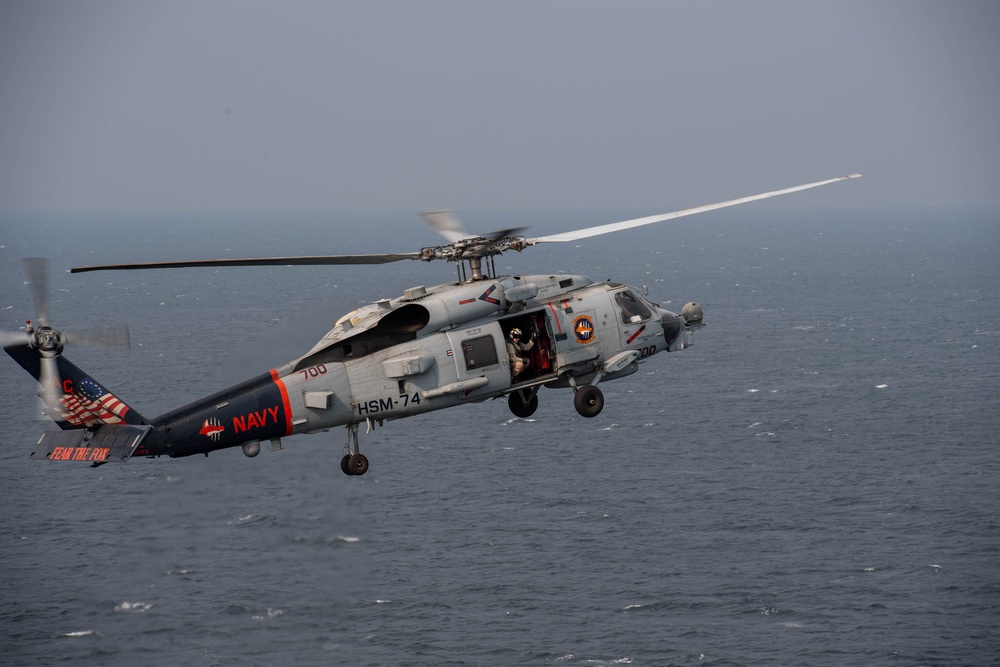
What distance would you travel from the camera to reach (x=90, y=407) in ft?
116

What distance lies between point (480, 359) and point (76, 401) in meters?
12.4

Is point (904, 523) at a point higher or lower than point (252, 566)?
lower

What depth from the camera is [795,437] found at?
126562mm

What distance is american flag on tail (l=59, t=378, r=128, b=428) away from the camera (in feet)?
115

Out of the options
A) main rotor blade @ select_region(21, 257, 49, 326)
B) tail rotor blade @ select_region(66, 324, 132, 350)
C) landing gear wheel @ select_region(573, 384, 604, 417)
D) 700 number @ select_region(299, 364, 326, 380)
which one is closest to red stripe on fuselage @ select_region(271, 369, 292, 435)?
700 number @ select_region(299, 364, 326, 380)

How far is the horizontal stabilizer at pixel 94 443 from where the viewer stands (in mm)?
34500

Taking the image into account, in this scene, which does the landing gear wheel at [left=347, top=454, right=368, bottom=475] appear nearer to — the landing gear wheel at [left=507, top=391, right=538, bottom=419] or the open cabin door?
the open cabin door

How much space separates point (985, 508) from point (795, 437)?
2165cm

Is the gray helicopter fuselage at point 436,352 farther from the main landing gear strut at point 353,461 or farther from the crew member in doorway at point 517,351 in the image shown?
the main landing gear strut at point 353,461

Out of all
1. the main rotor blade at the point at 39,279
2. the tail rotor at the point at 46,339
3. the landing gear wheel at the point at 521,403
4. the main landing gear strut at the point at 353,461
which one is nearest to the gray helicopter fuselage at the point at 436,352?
the main landing gear strut at the point at 353,461

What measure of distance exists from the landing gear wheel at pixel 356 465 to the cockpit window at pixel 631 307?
33.9 feet

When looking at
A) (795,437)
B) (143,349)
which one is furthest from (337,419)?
(143,349)

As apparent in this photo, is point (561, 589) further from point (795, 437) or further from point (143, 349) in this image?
point (143, 349)

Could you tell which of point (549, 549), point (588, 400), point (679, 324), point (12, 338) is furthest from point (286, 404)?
point (549, 549)
